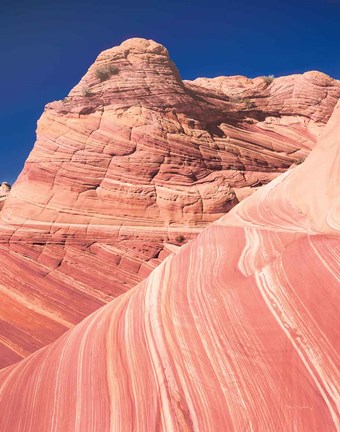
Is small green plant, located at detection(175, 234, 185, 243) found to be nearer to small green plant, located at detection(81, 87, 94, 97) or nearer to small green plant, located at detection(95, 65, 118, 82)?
small green plant, located at detection(81, 87, 94, 97)

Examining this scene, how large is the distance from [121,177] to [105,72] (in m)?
7.56

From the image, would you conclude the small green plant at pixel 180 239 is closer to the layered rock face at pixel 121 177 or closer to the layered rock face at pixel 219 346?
the layered rock face at pixel 121 177

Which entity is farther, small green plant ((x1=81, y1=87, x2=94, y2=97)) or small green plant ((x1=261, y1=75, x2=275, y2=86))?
small green plant ((x1=261, y1=75, x2=275, y2=86))

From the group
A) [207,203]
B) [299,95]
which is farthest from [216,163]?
[299,95]

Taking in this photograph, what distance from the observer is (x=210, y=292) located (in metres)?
6.04

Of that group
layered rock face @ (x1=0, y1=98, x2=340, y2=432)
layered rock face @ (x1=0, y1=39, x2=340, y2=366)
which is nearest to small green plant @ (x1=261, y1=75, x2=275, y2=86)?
layered rock face @ (x1=0, y1=39, x2=340, y2=366)

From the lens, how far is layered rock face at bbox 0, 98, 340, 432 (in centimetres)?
446

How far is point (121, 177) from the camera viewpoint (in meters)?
16.8

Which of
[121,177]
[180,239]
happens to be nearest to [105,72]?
[121,177]

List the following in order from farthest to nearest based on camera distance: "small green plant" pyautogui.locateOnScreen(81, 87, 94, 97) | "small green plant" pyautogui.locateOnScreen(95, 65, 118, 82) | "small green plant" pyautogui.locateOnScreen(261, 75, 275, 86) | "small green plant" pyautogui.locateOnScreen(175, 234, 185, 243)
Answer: "small green plant" pyautogui.locateOnScreen(261, 75, 275, 86) → "small green plant" pyautogui.locateOnScreen(95, 65, 118, 82) → "small green plant" pyautogui.locateOnScreen(81, 87, 94, 97) → "small green plant" pyautogui.locateOnScreen(175, 234, 185, 243)

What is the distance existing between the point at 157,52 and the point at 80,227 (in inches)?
522

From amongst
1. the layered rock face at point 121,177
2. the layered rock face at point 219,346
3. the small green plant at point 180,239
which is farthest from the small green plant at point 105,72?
the layered rock face at point 219,346

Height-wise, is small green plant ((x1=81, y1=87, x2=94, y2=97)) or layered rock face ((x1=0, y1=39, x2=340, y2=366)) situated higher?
small green plant ((x1=81, y1=87, x2=94, y2=97))

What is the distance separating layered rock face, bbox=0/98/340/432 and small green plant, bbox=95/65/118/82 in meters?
15.8
